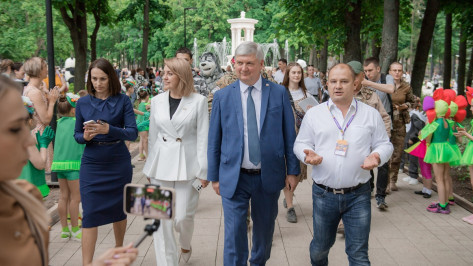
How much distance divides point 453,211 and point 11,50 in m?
37.2

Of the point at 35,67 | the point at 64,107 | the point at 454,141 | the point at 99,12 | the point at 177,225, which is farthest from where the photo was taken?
the point at 99,12

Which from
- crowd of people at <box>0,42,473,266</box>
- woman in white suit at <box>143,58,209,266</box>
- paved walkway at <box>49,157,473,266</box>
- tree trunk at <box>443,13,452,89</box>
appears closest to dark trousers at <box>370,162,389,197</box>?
paved walkway at <box>49,157,473,266</box>

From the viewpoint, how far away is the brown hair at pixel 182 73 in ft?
16.1

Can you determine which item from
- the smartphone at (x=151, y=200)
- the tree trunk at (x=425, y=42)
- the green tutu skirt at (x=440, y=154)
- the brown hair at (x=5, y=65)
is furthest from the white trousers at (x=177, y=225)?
the tree trunk at (x=425, y=42)

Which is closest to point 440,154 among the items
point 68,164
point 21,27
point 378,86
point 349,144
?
point 378,86

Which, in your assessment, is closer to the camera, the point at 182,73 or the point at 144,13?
the point at 182,73

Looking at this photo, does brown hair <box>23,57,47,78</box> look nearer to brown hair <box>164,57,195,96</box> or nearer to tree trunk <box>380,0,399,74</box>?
brown hair <box>164,57,195,96</box>

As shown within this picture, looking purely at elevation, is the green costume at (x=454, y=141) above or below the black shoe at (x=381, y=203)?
above

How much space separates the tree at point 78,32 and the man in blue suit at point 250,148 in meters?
13.1

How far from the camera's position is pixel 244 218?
436 centimetres

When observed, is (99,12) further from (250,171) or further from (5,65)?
(250,171)

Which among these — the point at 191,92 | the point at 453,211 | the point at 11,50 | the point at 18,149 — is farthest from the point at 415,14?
the point at 18,149

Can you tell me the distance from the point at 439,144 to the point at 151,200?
21.5 feet

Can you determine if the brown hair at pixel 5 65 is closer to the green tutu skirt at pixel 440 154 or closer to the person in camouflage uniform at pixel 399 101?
the person in camouflage uniform at pixel 399 101
